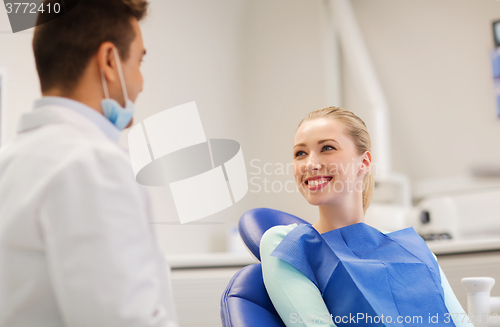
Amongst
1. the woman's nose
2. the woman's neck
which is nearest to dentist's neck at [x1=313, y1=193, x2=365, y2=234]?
the woman's neck

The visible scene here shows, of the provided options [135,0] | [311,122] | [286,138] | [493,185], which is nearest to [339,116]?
[311,122]

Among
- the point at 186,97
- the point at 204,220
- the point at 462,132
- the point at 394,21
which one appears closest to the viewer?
the point at 204,220

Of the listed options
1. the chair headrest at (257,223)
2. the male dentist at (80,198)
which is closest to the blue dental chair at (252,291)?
the chair headrest at (257,223)

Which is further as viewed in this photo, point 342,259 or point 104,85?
point 342,259

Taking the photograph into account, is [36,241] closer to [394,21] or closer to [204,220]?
[204,220]

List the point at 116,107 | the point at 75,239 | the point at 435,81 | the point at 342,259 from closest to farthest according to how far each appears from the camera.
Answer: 1. the point at 75,239
2. the point at 116,107
3. the point at 342,259
4. the point at 435,81

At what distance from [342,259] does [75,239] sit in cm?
60

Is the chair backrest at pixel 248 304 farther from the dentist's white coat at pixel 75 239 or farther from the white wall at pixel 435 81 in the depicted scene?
the white wall at pixel 435 81

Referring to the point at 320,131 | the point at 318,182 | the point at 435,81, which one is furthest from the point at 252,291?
the point at 435,81

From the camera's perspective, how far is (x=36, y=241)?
1.51 ft

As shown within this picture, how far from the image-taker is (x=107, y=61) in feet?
1.72

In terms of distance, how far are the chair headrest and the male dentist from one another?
511 millimetres

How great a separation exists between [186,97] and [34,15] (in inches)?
18.9

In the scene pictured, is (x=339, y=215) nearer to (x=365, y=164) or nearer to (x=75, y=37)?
(x=365, y=164)
